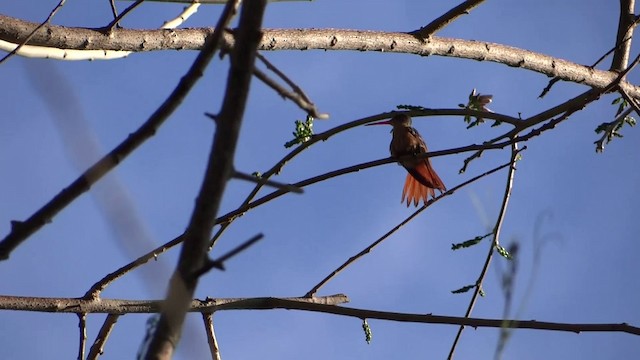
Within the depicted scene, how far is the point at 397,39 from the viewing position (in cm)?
412

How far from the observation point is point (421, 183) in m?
4.84

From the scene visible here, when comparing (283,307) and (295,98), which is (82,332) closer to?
(283,307)

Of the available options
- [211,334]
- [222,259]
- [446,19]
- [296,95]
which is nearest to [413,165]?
[446,19]

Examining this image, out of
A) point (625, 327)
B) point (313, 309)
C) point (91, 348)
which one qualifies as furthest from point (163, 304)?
point (91, 348)

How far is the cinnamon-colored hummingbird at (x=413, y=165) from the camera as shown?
15.8 ft

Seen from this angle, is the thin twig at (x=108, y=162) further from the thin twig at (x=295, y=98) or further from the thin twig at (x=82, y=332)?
the thin twig at (x=82, y=332)

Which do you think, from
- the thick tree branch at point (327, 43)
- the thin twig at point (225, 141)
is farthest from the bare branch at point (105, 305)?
the thin twig at point (225, 141)

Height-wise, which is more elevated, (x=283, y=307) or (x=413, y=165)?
(x=413, y=165)

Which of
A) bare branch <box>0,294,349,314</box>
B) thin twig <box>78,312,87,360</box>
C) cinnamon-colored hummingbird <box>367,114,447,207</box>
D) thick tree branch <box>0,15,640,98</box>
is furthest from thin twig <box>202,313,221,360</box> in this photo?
cinnamon-colored hummingbird <box>367,114,447,207</box>

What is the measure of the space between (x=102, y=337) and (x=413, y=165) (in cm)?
215

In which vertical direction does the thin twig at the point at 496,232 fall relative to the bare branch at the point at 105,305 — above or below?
above

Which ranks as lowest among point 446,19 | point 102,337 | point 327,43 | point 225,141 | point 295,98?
point 225,141

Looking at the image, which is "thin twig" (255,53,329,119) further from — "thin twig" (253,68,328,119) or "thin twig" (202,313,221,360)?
"thin twig" (202,313,221,360)

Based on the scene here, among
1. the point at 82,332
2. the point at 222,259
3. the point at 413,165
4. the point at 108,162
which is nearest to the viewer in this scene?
the point at 222,259
